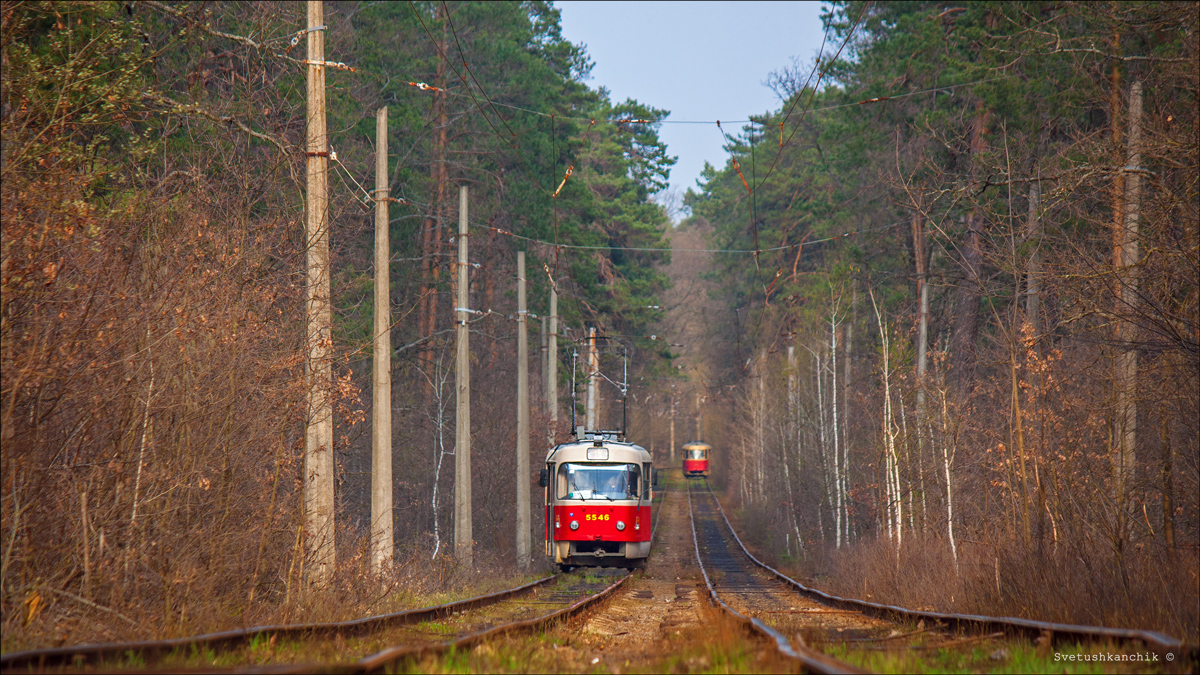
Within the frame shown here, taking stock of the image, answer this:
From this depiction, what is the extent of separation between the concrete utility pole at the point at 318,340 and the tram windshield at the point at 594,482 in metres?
9.07

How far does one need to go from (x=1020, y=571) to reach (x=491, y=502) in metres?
21.1

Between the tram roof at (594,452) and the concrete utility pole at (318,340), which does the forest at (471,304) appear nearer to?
the concrete utility pole at (318,340)

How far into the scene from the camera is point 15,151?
25.5 ft

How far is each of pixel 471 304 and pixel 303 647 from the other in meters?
29.7

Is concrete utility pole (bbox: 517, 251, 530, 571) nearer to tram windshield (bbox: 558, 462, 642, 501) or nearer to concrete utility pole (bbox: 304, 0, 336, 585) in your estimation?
tram windshield (bbox: 558, 462, 642, 501)

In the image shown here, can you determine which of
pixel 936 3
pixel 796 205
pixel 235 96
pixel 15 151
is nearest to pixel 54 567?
pixel 15 151

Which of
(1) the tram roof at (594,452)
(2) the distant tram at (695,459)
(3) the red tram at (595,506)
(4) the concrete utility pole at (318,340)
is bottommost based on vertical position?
(2) the distant tram at (695,459)

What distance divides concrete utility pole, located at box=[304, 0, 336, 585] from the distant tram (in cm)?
6532

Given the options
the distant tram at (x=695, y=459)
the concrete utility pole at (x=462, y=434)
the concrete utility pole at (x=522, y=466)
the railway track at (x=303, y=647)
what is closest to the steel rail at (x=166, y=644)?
the railway track at (x=303, y=647)

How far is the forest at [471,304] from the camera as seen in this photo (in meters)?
8.14

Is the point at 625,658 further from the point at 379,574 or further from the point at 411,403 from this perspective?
the point at 411,403

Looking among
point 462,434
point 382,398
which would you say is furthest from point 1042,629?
point 462,434

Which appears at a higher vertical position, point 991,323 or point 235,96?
point 235,96

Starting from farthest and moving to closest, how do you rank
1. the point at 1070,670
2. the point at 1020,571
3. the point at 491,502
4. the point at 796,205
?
the point at 796,205 < the point at 491,502 < the point at 1020,571 < the point at 1070,670
